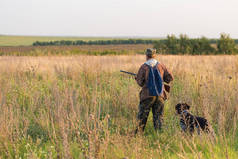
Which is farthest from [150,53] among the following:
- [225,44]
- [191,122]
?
[225,44]

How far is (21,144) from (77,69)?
18.6ft

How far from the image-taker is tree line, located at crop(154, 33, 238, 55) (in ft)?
99.8

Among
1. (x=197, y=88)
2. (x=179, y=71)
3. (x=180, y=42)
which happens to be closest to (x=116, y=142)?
(x=197, y=88)

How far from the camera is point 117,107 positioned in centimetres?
575

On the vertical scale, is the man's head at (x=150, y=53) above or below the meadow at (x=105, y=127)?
above

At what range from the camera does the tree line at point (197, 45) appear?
99.8ft

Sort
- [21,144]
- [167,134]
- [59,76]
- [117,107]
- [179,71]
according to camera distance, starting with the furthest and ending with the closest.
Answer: [59,76]
[179,71]
[117,107]
[167,134]
[21,144]

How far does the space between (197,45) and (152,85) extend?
95.2ft

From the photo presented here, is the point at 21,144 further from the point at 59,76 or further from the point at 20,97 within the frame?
the point at 59,76

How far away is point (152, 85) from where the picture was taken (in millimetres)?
4629

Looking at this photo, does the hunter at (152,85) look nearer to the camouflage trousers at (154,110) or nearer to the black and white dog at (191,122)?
the camouflage trousers at (154,110)

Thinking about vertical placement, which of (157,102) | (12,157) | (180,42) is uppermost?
(180,42)

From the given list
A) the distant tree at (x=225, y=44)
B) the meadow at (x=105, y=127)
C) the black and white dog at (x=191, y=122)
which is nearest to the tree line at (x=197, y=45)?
the distant tree at (x=225, y=44)

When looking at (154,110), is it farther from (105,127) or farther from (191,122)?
(105,127)
